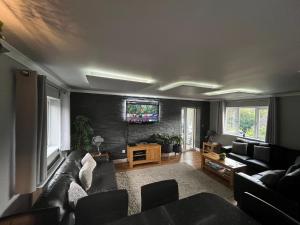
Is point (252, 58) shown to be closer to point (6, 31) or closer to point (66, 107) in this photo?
point (6, 31)

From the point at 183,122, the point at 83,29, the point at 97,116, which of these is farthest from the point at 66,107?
the point at 183,122

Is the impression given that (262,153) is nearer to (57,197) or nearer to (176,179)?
(176,179)

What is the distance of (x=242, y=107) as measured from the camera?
17.9ft

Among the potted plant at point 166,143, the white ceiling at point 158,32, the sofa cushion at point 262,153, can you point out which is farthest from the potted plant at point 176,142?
the white ceiling at point 158,32

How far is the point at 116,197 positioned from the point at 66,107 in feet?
9.89

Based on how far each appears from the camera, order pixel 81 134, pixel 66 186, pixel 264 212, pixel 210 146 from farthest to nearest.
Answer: pixel 210 146, pixel 81 134, pixel 66 186, pixel 264 212

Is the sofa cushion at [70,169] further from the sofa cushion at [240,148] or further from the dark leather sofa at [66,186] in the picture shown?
the sofa cushion at [240,148]

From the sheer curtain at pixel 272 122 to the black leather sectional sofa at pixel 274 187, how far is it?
455 mm

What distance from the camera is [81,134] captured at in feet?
13.4

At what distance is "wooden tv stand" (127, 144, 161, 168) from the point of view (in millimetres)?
4500

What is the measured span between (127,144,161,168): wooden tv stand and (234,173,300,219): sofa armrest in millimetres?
2469

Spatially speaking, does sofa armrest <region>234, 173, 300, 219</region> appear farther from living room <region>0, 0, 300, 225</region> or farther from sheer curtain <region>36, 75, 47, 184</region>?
sheer curtain <region>36, 75, 47, 184</region>

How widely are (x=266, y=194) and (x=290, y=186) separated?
344mm

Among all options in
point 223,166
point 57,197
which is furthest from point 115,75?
point 223,166
